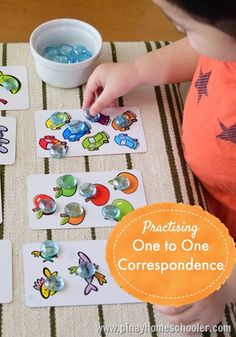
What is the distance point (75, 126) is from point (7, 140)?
3.8 inches

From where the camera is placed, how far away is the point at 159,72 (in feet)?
2.83

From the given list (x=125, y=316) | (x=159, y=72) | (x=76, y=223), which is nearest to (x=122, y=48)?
(x=159, y=72)

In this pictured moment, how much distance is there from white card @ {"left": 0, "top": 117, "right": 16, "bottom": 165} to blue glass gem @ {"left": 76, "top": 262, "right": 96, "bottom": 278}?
0.60 ft

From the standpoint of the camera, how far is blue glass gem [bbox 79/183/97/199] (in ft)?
2.42

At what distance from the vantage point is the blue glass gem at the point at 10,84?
2.81 ft

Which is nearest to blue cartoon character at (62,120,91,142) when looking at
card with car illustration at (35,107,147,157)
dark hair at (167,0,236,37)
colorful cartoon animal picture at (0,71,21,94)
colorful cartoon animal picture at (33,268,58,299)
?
card with car illustration at (35,107,147,157)

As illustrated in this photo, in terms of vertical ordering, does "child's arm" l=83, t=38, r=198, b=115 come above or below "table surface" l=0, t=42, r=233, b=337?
above

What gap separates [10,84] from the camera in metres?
0.86

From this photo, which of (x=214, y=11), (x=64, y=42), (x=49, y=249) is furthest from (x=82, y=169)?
(x=214, y=11)

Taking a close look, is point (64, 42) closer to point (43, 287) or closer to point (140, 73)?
point (140, 73)

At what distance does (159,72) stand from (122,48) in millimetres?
112

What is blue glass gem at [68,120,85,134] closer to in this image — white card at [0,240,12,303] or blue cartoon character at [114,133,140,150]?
blue cartoon character at [114,133,140,150]

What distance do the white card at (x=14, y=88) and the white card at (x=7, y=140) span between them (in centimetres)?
3

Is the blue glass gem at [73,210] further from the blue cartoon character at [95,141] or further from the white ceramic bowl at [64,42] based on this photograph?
the white ceramic bowl at [64,42]
